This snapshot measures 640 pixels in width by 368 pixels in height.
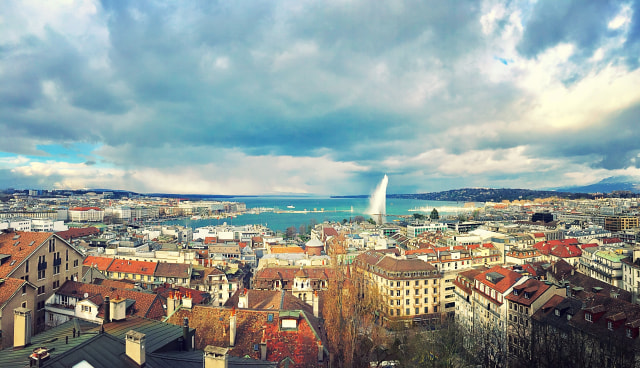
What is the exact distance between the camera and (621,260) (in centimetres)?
4331

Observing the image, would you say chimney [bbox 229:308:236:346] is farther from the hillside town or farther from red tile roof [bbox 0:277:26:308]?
red tile roof [bbox 0:277:26:308]

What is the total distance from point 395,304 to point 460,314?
6.63 meters

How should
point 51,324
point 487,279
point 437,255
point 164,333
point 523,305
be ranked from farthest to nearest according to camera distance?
point 437,255 → point 487,279 → point 523,305 → point 51,324 → point 164,333

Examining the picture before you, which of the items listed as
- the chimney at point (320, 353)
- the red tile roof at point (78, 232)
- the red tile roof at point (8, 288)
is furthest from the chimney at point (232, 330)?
the red tile roof at point (78, 232)

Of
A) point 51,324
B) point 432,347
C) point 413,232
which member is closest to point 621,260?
point 432,347

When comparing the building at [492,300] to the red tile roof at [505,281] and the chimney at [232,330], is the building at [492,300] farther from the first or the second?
the chimney at [232,330]

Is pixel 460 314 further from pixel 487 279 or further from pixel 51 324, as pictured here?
pixel 51 324

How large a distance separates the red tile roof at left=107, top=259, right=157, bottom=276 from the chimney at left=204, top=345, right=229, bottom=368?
126 ft

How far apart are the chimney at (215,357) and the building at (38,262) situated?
18636mm

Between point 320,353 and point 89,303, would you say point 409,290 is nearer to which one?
point 320,353

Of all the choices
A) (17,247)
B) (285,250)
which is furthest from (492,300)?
(285,250)

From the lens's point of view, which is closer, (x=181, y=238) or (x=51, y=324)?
(x=51, y=324)

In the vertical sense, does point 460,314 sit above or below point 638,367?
below

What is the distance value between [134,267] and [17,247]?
71.1ft
